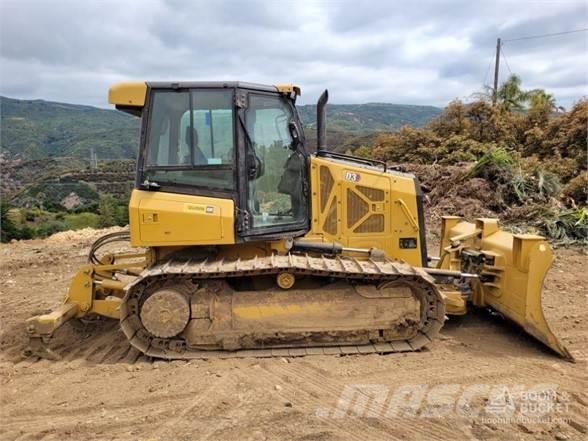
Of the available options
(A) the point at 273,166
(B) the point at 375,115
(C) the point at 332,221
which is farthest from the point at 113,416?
(B) the point at 375,115

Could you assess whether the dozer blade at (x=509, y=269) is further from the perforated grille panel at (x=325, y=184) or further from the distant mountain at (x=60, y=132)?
the distant mountain at (x=60, y=132)

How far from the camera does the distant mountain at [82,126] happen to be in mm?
65188

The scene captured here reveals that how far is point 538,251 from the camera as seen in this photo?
446 cm

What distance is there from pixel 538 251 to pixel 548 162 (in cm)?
1062

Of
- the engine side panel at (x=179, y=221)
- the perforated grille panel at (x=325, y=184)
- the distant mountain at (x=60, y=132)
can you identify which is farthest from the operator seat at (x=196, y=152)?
the distant mountain at (x=60, y=132)

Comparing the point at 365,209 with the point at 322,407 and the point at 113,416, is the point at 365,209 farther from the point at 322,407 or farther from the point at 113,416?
the point at 113,416

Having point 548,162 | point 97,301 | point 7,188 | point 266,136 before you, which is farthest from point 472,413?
point 7,188

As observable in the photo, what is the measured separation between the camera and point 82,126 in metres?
94.9

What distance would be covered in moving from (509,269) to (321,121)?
2383 millimetres

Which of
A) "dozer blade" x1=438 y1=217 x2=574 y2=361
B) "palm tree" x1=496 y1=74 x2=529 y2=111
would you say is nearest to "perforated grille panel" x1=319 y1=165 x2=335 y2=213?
"dozer blade" x1=438 y1=217 x2=574 y2=361

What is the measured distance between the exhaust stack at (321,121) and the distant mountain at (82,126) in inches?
1146

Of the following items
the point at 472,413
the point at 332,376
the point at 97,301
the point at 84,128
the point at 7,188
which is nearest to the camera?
the point at 472,413

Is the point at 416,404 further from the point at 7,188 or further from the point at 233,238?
the point at 7,188

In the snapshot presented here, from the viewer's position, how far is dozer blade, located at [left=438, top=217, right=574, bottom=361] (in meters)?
4.43
